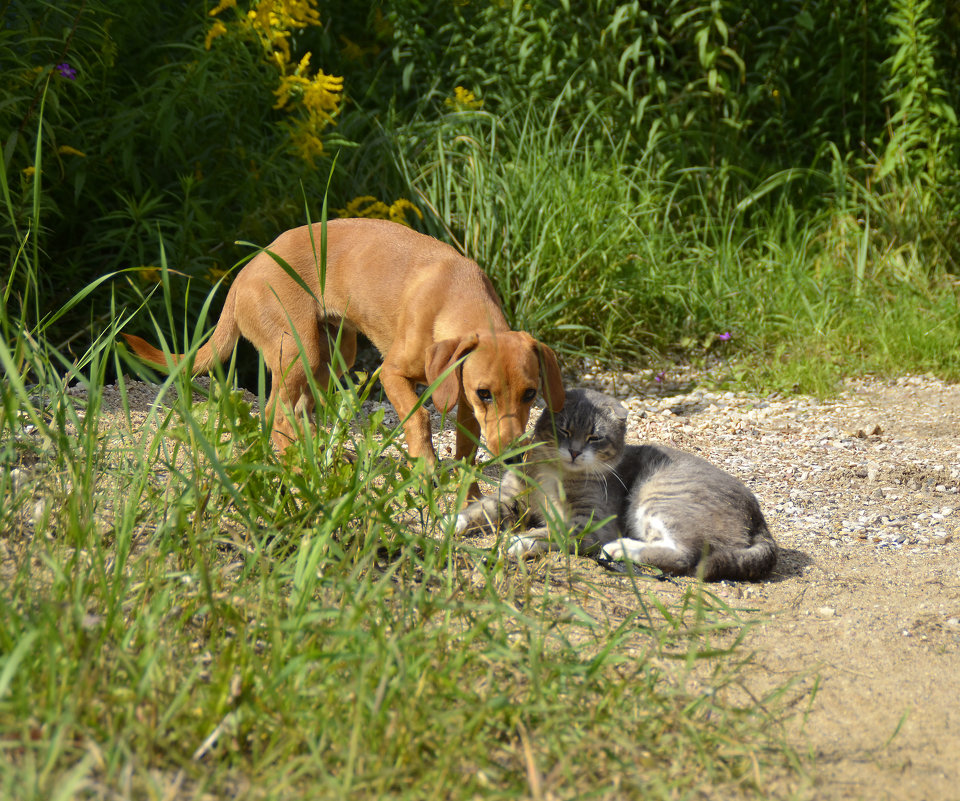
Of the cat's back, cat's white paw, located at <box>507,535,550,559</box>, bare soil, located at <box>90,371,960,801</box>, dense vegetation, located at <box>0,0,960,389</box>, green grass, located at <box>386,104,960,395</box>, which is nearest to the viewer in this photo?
bare soil, located at <box>90,371,960,801</box>

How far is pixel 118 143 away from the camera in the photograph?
4957 mm

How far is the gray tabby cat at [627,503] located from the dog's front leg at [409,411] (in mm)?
367

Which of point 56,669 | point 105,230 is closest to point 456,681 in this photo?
point 56,669

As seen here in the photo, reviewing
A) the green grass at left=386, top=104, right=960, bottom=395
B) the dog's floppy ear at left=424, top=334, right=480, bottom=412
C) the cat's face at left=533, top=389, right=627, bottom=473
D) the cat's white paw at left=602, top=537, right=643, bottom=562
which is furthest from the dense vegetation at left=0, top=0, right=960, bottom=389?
the cat's white paw at left=602, top=537, right=643, bottom=562

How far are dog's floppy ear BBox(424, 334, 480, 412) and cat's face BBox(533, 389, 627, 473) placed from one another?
0.39 metres

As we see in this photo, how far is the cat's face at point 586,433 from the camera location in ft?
11.0

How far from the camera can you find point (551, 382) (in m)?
3.31

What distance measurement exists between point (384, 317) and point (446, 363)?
3.04ft

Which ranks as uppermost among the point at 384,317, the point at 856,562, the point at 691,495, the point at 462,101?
the point at 462,101

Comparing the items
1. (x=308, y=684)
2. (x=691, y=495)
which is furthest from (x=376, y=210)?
(x=308, y=684)

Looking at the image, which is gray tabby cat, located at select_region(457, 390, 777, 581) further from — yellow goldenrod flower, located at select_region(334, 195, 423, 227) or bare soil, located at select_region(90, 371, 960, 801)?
yellow goldenrod flower, located at select_region(334, 195, 423, 227)

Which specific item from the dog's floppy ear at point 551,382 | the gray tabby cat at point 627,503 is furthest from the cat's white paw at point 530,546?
the dog's floppy ear at point 551,382

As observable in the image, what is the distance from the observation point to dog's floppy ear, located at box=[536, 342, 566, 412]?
10.6 ft

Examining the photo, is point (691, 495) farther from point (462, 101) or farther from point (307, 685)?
point (462, 101)
